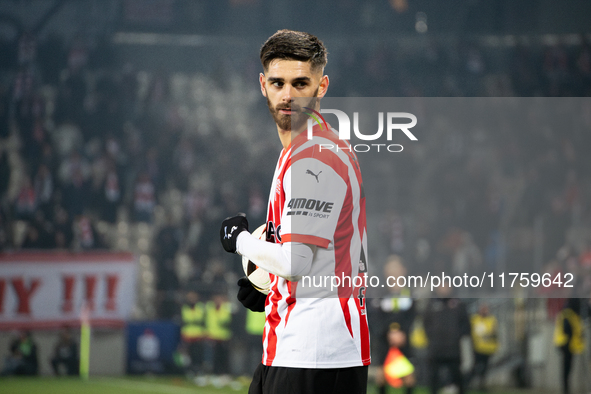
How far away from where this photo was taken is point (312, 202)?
1810 millimetres

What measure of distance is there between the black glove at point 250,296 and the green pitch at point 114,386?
20.2 ft

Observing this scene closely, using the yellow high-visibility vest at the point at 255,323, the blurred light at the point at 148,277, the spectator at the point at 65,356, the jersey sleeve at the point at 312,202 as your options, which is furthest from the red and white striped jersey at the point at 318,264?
the blurred light at the point at 148,277

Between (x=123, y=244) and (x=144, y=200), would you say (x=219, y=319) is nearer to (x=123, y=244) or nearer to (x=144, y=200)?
(x=123, y=244)

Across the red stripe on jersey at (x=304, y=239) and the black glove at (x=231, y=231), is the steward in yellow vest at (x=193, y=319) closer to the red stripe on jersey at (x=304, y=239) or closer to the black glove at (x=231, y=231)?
the black glove at (x=231, y=231)

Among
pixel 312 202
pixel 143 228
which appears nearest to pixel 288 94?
pixel 312 202

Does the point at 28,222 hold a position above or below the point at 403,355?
above

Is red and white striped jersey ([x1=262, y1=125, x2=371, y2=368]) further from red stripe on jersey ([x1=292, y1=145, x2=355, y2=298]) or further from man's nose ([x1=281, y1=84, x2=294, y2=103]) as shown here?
man's nose ([x1=281, y1=84, x2=294, y2=103])

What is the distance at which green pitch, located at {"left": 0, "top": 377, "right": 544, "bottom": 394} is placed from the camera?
8391 mm

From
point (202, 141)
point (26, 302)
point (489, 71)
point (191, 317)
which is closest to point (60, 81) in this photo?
point (202, 141)

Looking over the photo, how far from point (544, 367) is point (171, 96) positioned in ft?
30.1

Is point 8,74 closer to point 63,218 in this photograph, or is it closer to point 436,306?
point 63,218

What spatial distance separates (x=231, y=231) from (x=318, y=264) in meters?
0.31

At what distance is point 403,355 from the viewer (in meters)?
Answer: 7.71

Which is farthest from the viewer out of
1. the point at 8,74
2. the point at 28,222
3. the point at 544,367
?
the point at 8,74
